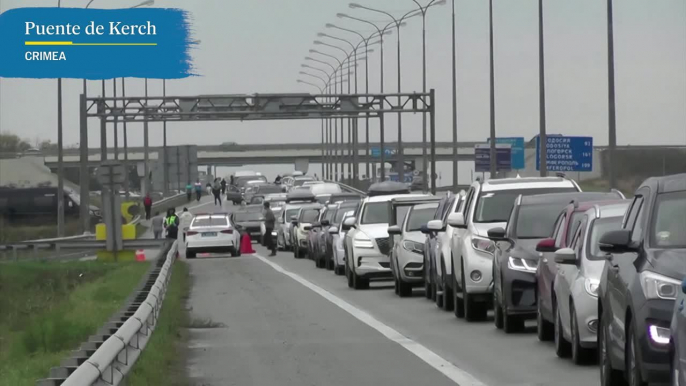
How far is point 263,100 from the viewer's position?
7931 cm

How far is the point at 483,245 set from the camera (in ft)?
71.5

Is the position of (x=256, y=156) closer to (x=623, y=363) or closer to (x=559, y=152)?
(x=559, y=152)

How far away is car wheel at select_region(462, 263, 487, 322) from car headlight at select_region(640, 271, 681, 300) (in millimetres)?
10710

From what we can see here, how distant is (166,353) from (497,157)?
188 ft

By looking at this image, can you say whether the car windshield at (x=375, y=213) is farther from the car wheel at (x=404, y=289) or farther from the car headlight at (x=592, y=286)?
the car headlight at (x=592, y=286)

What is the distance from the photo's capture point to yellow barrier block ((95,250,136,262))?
159 ft

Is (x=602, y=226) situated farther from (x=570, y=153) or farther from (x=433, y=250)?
(x=570, y=153)

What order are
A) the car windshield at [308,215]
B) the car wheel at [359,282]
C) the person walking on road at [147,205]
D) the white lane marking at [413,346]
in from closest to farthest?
the white lane marking at [413,346] → the car wheel at [359,282] → the car windshield at [308,215] → the person walking on road at [147,205]

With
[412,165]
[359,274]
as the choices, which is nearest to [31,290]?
[359,274]

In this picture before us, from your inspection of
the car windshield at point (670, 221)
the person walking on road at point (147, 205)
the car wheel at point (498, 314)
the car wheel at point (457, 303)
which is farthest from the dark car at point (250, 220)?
the car windshield at point (670, 221)

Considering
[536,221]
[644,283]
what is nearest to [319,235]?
[536,221]

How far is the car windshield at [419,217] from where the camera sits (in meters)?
28.9

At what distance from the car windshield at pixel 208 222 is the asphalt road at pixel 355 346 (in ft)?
76.5

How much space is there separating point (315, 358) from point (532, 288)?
3.25 meters
